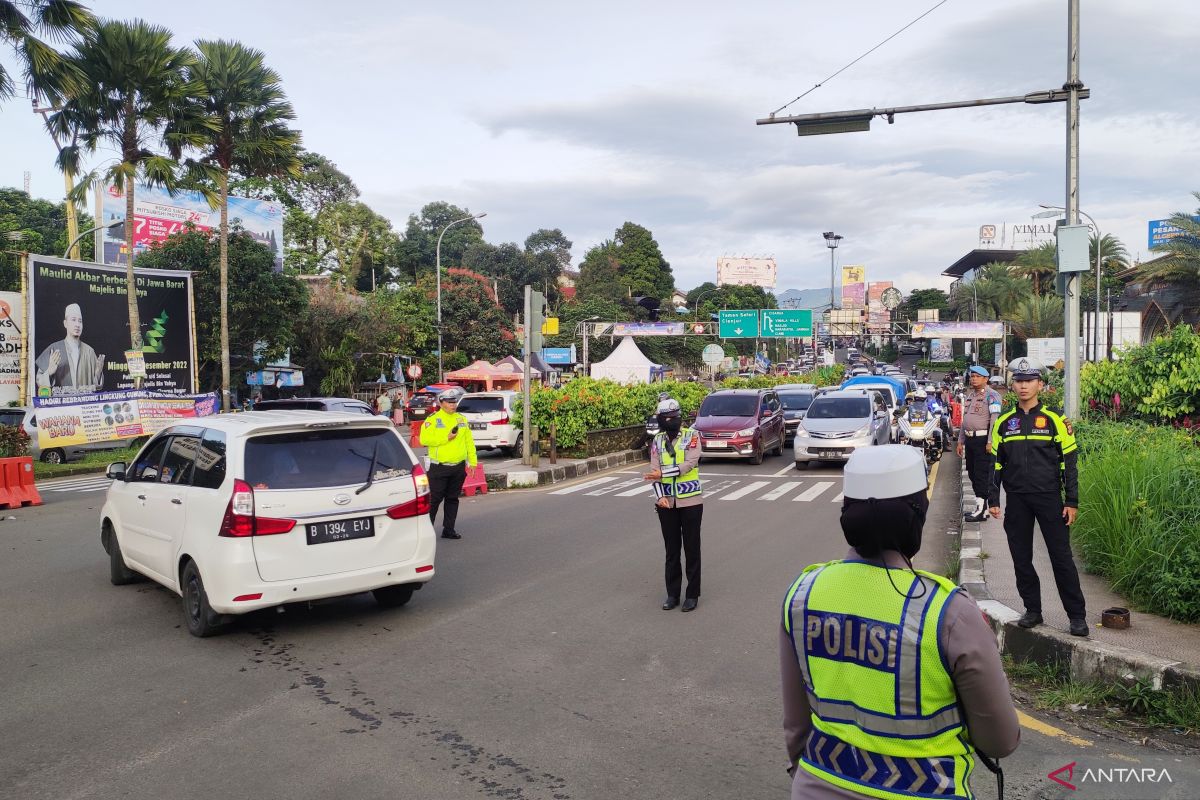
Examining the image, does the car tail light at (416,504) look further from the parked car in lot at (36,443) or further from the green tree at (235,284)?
the green tree at (235,284)

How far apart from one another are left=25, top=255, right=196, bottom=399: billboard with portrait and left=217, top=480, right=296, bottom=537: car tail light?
18408mm

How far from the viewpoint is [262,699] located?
5.43 m

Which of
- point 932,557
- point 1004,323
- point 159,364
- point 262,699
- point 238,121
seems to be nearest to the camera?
point 262,699

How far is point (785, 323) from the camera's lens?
54.6 metres

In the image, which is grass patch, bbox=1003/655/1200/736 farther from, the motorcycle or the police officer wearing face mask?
the motorcycle

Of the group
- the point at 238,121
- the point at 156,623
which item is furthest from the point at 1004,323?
the point at 156,623

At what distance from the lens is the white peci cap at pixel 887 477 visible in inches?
91.3

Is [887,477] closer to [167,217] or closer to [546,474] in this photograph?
[546,474]

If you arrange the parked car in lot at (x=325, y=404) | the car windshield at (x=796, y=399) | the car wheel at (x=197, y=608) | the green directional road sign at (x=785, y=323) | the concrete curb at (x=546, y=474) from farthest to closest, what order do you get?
1. the green directional road sign at (x=785, y=323)
2. the car windshield at (x=796, y=399)
3. the parked car in lot at (x=325, y=404)
4. the concrete curb at (x=546, y=474)
5. the car wheel at (x=197, y=608)

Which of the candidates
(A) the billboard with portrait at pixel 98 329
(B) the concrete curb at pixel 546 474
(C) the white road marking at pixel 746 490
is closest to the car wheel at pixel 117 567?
(B) the concrete curb at pixel 546 474

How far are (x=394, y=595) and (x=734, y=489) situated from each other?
9752 mm

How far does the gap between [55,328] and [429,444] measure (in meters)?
19.2

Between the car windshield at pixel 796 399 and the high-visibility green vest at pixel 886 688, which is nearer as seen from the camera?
the high-visibility green vest at pixel 886 688

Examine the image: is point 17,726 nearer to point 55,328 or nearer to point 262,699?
point 262,699
